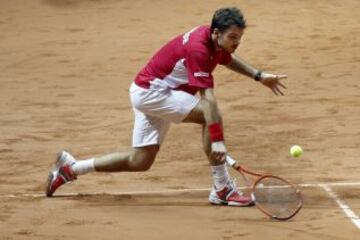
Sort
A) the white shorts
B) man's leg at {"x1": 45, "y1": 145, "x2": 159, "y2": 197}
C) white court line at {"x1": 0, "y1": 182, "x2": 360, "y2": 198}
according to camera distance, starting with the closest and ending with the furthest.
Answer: the white shorts
man's leg at {"x1": 45, "y1": 145, "x2": 159, "y2": 197}
white court line at {"x1": 0, "y1": 182, "x2": 360, "y2": 198}

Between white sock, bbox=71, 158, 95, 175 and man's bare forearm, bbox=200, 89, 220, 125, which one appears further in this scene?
white sock, bbox=71, 158, 95, 175

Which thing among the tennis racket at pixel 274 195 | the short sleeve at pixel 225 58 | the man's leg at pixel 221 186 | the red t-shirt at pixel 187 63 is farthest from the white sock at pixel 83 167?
the short sleeve at pixel 225 58

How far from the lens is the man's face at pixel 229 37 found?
7023 millimetres

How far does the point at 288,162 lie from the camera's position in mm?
9047

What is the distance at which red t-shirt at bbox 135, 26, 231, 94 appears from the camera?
702 cm

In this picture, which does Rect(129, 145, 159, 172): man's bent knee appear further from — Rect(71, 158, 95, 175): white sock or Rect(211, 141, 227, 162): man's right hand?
Rect(211, 141, 227, 162): man's right hand

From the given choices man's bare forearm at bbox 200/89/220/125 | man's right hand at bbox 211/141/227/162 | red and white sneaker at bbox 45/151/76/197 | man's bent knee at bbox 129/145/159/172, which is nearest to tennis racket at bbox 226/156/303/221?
man's right hand at bbox 211/141/227/162

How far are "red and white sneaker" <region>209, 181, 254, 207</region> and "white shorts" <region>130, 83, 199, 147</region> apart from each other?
2.18ft

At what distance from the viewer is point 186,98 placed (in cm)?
738

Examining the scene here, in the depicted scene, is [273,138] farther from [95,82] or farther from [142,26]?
[142,26]

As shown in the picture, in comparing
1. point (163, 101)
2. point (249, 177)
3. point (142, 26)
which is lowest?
point (142, 26)

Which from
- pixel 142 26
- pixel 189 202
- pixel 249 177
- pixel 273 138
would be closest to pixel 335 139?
pixel 273 138

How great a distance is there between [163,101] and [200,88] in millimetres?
487

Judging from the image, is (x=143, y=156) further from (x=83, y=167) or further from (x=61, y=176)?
(x=61, y=176)
